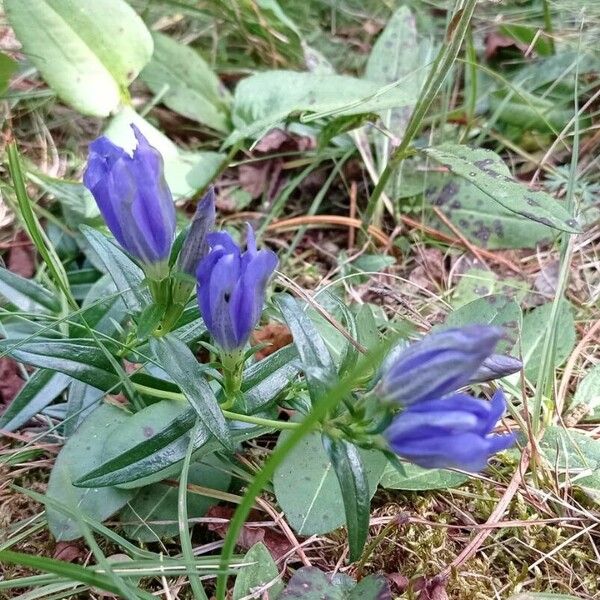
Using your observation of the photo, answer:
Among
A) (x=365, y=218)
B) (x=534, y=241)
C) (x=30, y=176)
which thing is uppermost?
(x=30, y=176)

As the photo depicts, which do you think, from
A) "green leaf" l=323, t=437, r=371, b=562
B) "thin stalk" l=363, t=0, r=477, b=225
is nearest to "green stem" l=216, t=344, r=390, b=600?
"green leaf" l=323, t=437, r=371, b=562

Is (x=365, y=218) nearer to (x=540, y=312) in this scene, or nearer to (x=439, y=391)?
(x=540, y=312)

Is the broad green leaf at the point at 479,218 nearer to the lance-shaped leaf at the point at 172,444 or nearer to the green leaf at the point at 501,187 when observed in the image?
the green leaf at the point at 501,187

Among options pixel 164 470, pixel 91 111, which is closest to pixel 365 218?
pixel 91 111

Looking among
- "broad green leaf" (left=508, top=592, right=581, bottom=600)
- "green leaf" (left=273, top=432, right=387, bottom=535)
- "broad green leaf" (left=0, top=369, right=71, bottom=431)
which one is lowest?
"broad green leaf" (left=508, top=592, right=581, bottom=600)

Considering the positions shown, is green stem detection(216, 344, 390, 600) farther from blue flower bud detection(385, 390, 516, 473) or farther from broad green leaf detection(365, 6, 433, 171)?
broad green leaf detection(365, 6, 433, 171)

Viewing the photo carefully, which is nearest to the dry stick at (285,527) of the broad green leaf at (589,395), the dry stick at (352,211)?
the broad green leaf at (589,395)
